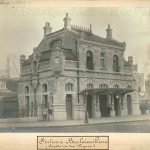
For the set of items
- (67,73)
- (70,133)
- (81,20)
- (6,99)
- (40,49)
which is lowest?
(70,133)

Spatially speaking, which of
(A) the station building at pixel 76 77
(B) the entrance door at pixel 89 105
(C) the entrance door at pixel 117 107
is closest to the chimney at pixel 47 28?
(A) the station building at pixel 76 77

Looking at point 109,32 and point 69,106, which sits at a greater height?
point 109,32

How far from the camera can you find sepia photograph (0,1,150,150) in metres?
1.88

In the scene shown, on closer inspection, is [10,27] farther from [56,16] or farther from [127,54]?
[127,54]

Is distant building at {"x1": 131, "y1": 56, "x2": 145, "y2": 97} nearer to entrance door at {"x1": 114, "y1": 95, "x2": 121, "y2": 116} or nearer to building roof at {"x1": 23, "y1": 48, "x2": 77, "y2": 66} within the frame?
entrance door at {"x1": 114, "y1": 95, "x2": 121, "y2": 116}

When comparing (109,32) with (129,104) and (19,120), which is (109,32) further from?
(19,120)

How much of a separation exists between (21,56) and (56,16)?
0.28 metres

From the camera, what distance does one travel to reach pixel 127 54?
1935mm

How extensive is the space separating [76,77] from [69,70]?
0.05 metres

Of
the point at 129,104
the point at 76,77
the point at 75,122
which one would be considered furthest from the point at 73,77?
the point at 129,104

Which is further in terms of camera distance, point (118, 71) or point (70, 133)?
point (118, 71)

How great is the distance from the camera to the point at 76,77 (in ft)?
6.26

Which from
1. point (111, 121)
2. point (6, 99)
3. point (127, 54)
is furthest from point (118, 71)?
point (6, 99)

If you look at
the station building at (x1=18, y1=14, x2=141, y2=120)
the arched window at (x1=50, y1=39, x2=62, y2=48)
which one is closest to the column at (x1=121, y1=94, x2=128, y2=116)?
the station building at (x1=18, y1=14, x2=141, y2=120)
